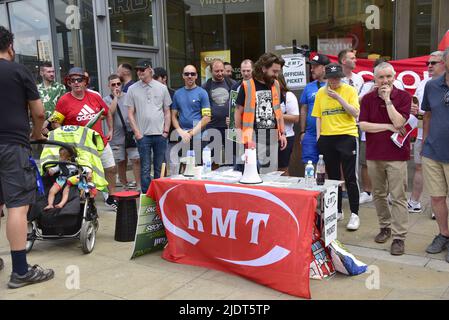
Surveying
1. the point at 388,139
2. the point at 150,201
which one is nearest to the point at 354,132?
the point at 388,139

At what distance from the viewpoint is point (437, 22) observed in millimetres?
9609

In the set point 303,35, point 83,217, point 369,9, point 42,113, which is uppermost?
point 369,9

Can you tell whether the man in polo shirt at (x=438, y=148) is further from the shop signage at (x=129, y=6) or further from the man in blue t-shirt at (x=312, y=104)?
the shop signage at (x=129, y=6)

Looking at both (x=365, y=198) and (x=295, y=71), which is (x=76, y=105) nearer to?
(x=295, y=71)

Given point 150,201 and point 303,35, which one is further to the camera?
point 303,35

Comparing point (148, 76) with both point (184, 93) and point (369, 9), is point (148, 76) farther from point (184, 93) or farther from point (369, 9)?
point (369, 9)

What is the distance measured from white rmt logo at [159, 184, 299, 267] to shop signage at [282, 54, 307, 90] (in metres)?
3.52

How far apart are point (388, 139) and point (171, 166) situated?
351cm

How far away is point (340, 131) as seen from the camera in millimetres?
5168

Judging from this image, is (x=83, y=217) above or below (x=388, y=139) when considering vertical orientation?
below

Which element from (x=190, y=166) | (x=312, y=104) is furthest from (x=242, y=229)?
(x=312, y=104)

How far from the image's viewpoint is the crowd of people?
3859 mm

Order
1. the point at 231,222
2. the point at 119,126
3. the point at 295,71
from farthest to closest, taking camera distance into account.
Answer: the point at 119,126 < the point at 295,71 < the point at 231,222

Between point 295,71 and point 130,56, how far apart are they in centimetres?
443
